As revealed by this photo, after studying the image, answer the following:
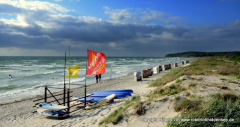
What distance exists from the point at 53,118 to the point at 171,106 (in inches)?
230

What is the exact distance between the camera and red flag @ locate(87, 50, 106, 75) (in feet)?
28.5

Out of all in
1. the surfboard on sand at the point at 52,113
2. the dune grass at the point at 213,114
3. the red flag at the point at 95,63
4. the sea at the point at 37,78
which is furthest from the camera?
the sea at the point at 37,78

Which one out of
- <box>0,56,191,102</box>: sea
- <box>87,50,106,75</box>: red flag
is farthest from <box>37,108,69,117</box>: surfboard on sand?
<box>87,50,106,75</box>: red flag

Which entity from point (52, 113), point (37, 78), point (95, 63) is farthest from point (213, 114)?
point (37, 78)

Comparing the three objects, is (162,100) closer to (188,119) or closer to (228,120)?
(188,119)

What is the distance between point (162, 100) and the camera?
6215 mm

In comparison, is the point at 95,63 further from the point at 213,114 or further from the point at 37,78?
the point at 37,78

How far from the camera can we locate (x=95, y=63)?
895 centimetres

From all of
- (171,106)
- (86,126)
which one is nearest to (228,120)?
(171,106)

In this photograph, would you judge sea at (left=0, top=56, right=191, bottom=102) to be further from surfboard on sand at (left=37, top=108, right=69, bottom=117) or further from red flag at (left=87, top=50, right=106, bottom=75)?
surfboard on sand at (left=37, top=108, right=69, bottom=117)

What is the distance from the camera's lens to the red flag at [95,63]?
342 inches

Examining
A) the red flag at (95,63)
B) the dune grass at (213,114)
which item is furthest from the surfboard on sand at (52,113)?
the dune grass at (213,114)

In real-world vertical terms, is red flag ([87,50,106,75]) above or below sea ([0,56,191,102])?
above

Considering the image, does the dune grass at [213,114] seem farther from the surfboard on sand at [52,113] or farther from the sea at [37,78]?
the sea at [37,78]
